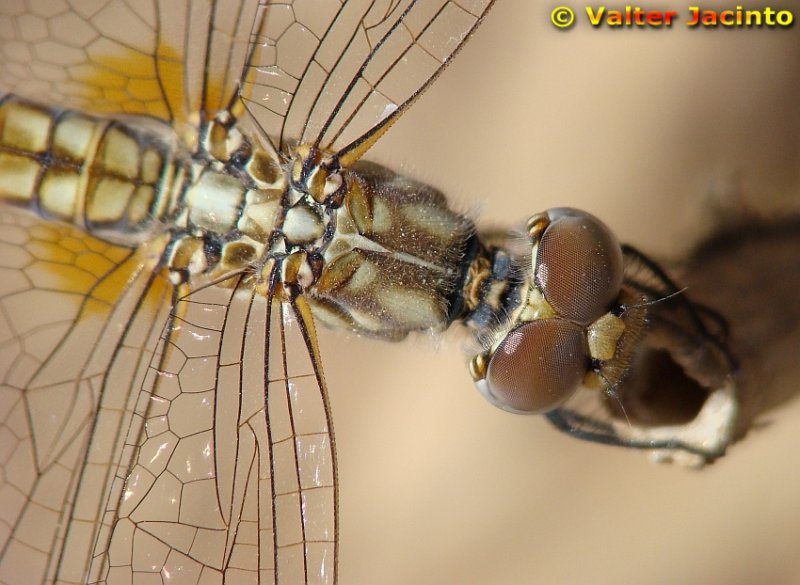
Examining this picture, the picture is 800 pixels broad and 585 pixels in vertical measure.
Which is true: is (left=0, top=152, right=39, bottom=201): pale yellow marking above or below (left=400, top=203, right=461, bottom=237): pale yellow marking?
below

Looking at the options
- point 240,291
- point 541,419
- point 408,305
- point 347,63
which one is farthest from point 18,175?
point 541,419

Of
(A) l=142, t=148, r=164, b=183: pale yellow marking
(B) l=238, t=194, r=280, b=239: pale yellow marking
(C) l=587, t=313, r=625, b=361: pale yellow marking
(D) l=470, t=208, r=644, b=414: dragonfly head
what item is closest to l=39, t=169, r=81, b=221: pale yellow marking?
(A) l=142, t=148, r=164, b=183: pale yellow marking

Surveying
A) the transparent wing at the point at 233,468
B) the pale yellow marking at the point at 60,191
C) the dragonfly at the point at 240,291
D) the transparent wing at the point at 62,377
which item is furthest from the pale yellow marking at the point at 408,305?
the pale yellow marking at the point at 60,191

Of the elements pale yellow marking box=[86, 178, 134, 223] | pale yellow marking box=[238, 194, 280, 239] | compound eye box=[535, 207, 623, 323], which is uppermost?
compound eye box=[535, 207, 623, 323]

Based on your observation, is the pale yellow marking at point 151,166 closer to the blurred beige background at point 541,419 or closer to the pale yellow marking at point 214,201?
the pale yellow marking at point 214,201

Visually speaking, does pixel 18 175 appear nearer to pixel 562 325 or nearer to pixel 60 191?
pixel 60 191

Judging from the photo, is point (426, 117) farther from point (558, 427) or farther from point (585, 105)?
point (558, 427)

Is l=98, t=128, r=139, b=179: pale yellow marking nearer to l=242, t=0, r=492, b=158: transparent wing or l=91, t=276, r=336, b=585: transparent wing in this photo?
l=242, t=0, r=492, b=158: transparent wing
